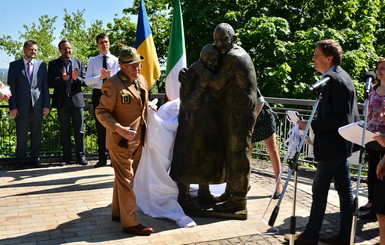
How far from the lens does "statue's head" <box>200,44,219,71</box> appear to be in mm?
4926

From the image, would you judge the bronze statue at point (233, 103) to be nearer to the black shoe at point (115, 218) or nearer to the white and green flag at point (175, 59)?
the black shoe at point (115, 218)

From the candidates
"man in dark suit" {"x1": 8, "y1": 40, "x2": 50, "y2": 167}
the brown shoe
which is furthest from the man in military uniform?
"man in dark suit" {"x1": 8, "y1": 40, "x2": 50, "y2": 167}

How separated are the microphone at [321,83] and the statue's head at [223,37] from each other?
1.38 metres

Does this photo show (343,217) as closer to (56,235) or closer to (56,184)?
(56,235)

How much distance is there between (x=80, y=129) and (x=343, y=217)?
17.8 ft

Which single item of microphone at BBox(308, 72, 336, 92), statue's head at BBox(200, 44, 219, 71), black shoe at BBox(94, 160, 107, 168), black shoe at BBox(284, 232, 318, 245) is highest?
statue's head at BBox(200, 44, 219, 71)

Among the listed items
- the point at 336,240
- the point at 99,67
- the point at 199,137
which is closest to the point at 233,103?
the point at 199,137

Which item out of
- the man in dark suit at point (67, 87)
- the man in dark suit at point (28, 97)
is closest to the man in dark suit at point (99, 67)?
the man in dark suit at point (67, 87)

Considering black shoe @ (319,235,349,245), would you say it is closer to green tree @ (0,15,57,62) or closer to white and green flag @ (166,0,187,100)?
white and green flag @ (166,0,187,100)

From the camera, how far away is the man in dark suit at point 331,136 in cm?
400

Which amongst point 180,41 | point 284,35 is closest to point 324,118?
point 180,41

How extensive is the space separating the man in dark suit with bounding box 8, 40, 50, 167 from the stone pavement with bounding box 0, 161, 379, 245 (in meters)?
1.00

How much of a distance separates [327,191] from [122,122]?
2317mm

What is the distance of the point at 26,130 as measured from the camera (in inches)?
309
